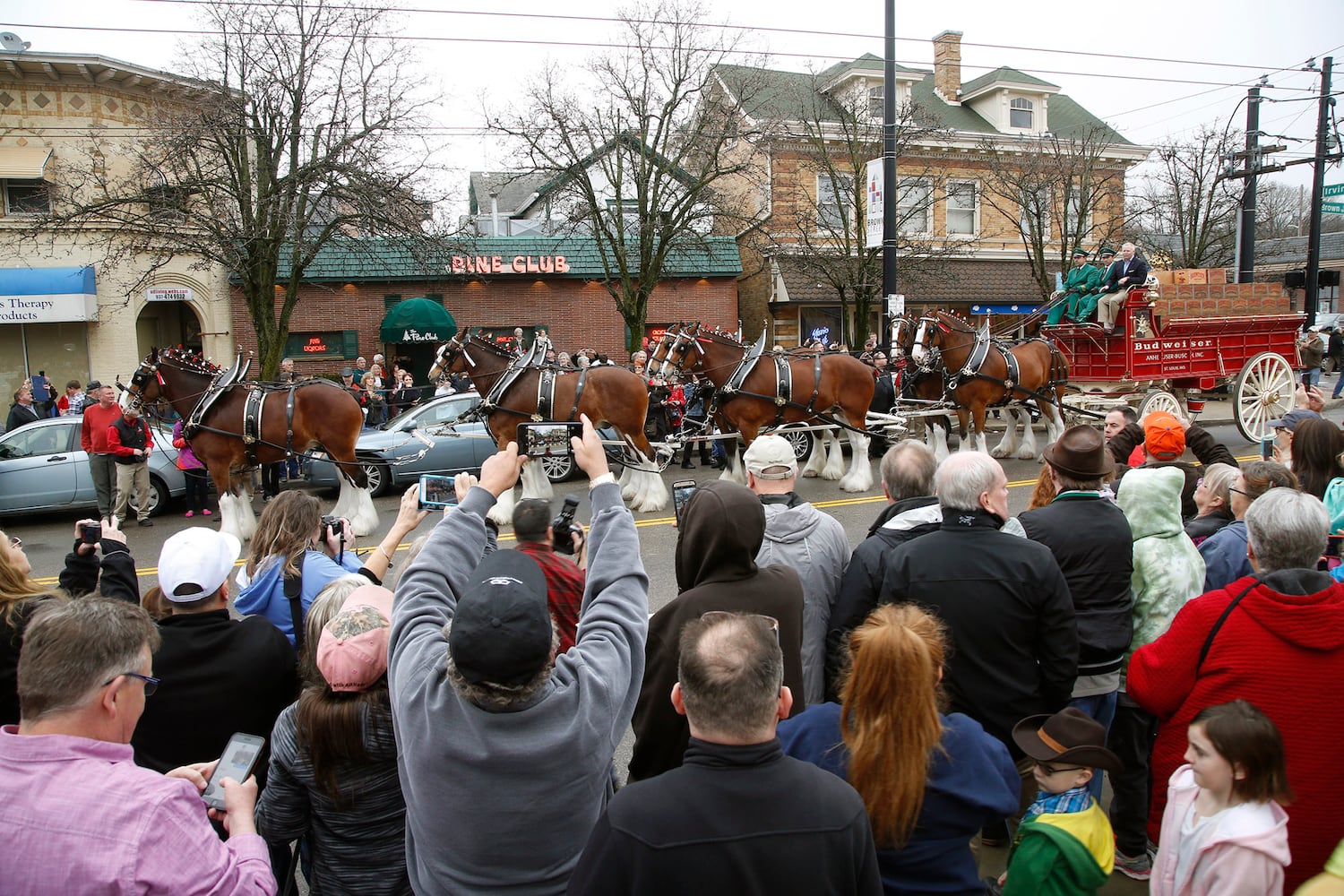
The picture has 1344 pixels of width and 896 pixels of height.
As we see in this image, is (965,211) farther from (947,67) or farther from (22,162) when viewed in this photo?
(22,162)

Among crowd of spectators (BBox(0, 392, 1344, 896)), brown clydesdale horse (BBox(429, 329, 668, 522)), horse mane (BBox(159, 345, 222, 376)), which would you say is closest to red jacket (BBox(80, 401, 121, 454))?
horse mane (BBox(159, 345, 222, 376))

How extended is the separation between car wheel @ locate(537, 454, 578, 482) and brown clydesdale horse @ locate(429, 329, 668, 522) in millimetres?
2217

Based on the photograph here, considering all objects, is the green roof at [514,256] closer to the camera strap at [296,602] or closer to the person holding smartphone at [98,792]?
the camera strap at [296,602]

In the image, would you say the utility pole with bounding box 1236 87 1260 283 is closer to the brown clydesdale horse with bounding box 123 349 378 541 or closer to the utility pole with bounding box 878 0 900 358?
the utility pole with bounding box 878 0 900 358

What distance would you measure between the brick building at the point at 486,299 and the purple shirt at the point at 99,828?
63.4 ft

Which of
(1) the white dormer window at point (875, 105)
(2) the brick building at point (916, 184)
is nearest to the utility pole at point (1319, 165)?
(2) the brick building at point (916, 184)

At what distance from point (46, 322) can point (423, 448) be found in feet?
45.2

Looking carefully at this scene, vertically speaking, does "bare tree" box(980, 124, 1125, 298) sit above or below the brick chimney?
below

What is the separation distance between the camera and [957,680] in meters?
3.06

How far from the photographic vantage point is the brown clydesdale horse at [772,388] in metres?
11.9

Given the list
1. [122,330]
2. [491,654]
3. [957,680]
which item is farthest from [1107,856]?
[122,330]

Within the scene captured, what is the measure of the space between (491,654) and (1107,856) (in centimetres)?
192

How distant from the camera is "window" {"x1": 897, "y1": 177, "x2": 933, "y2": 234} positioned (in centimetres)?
2483

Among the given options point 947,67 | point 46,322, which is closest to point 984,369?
point 46,322
